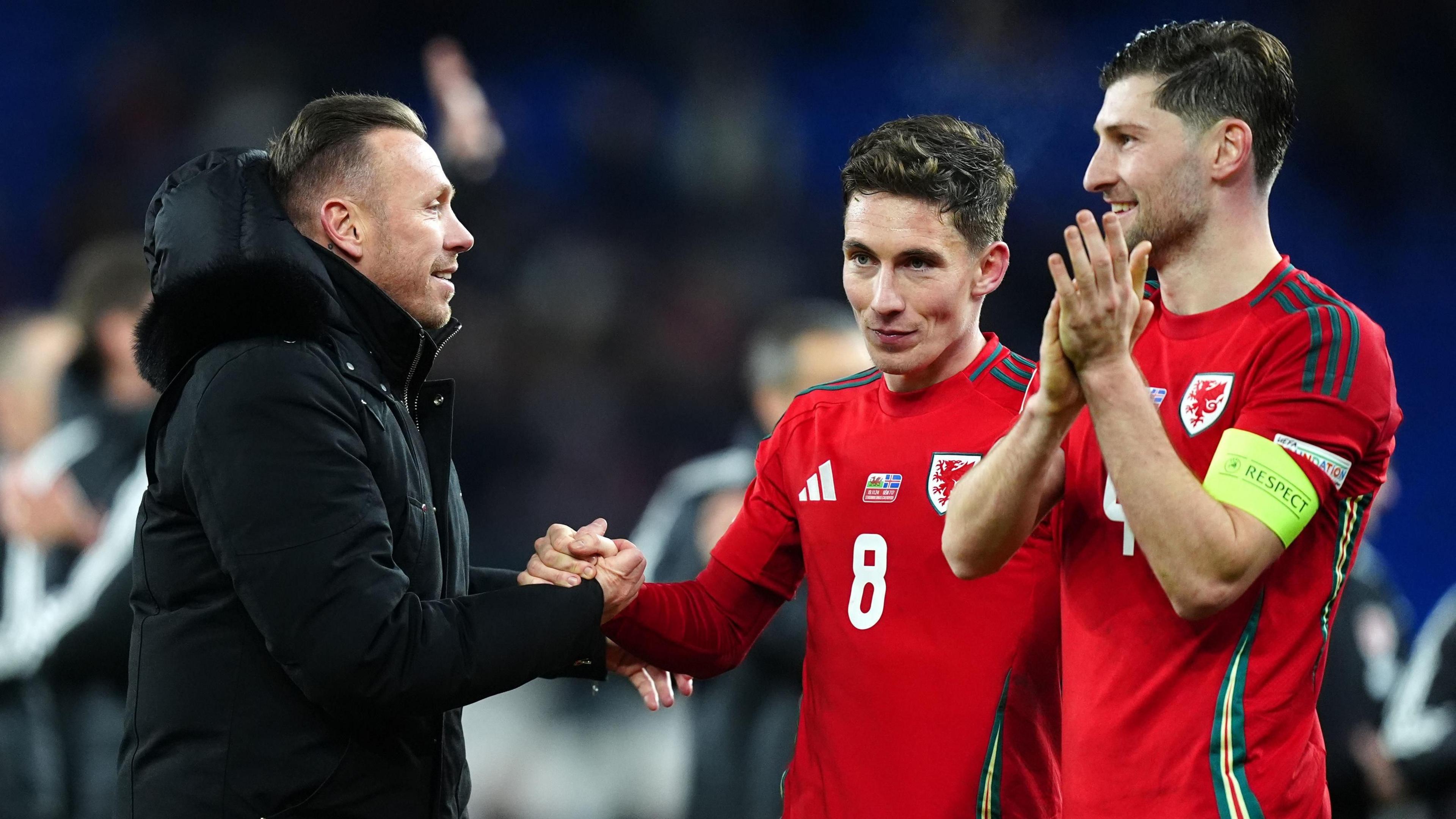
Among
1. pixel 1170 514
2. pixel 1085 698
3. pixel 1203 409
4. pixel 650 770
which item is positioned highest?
pixel 1203 409

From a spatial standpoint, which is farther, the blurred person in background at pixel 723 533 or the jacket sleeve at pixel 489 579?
the blurred person in background at pixel 723 533

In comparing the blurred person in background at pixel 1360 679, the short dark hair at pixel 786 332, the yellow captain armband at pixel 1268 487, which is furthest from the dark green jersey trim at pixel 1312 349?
the short dark hair at pixel 786 332

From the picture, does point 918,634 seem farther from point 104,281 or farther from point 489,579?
point 104,281

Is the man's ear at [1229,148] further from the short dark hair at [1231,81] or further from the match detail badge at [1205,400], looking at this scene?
the match detail badge at [1205,400]

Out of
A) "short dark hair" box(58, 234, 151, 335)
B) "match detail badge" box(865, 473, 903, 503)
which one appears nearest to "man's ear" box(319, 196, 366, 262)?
"match detail badge" box(865, 473, 903, 503)

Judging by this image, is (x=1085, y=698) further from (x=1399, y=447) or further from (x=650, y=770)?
(x=1399, y=447)

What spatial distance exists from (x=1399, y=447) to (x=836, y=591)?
5.47m

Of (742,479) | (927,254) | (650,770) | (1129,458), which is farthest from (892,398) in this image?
(650,770)

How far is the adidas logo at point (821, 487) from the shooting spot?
2.54m

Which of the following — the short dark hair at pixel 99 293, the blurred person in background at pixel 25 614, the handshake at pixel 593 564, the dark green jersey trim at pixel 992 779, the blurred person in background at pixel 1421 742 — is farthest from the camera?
the blurred person in background at pixel 1421 742

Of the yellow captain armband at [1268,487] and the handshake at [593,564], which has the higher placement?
the yellow captain armband at [1268,487]

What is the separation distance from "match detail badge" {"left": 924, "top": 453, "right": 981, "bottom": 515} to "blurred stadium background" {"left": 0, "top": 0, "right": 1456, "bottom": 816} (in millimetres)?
4025

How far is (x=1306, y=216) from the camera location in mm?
6902

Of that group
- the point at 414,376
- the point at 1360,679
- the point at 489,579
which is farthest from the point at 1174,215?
the point at 1360,679
